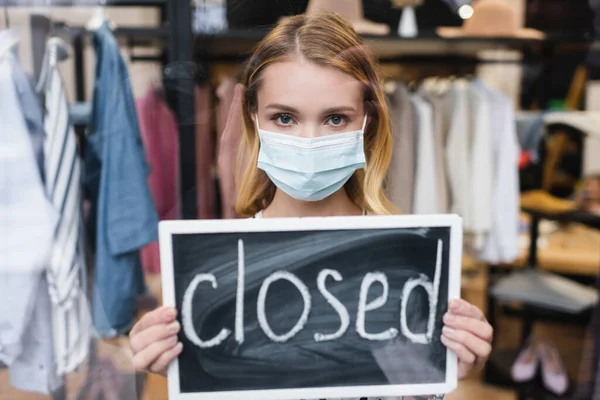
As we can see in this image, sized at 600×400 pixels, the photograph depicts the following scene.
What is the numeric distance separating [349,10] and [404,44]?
613 mm

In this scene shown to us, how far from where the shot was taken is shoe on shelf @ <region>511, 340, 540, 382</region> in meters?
2.34

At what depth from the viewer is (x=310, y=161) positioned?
2.54ft

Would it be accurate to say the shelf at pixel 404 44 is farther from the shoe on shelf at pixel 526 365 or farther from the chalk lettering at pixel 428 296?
the shoe on shelf at pixel 526 365

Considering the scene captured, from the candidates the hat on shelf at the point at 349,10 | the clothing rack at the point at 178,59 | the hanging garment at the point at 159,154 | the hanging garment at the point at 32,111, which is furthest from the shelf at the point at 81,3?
the hat on shelf at the point at 349,10

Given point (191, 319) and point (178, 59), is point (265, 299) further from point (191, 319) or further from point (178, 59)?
point (178, 59)

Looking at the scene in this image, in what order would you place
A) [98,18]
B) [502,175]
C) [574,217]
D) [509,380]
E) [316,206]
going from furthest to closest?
[509,380] < [574,217] < [502,175] < [98,18] < [316,206]

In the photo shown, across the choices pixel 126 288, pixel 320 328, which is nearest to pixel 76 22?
pixel 126 288

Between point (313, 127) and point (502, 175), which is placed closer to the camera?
point (313, 127)

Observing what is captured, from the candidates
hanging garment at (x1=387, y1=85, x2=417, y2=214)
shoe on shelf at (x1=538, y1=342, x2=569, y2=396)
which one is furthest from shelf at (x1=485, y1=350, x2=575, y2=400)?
hanging garment at (x1=387, y1=85, x2=417, y2=214)

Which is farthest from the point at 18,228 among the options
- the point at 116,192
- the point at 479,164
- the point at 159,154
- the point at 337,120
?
the point at 479,164

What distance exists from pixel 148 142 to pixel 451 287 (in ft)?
2.84

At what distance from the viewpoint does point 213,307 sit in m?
0.76

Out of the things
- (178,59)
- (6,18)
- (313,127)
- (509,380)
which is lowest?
(509,380)

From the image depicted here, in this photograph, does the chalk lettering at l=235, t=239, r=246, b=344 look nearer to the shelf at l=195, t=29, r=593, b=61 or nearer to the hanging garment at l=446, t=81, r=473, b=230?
the shelf at l=195, t=29, r=593, b=61
